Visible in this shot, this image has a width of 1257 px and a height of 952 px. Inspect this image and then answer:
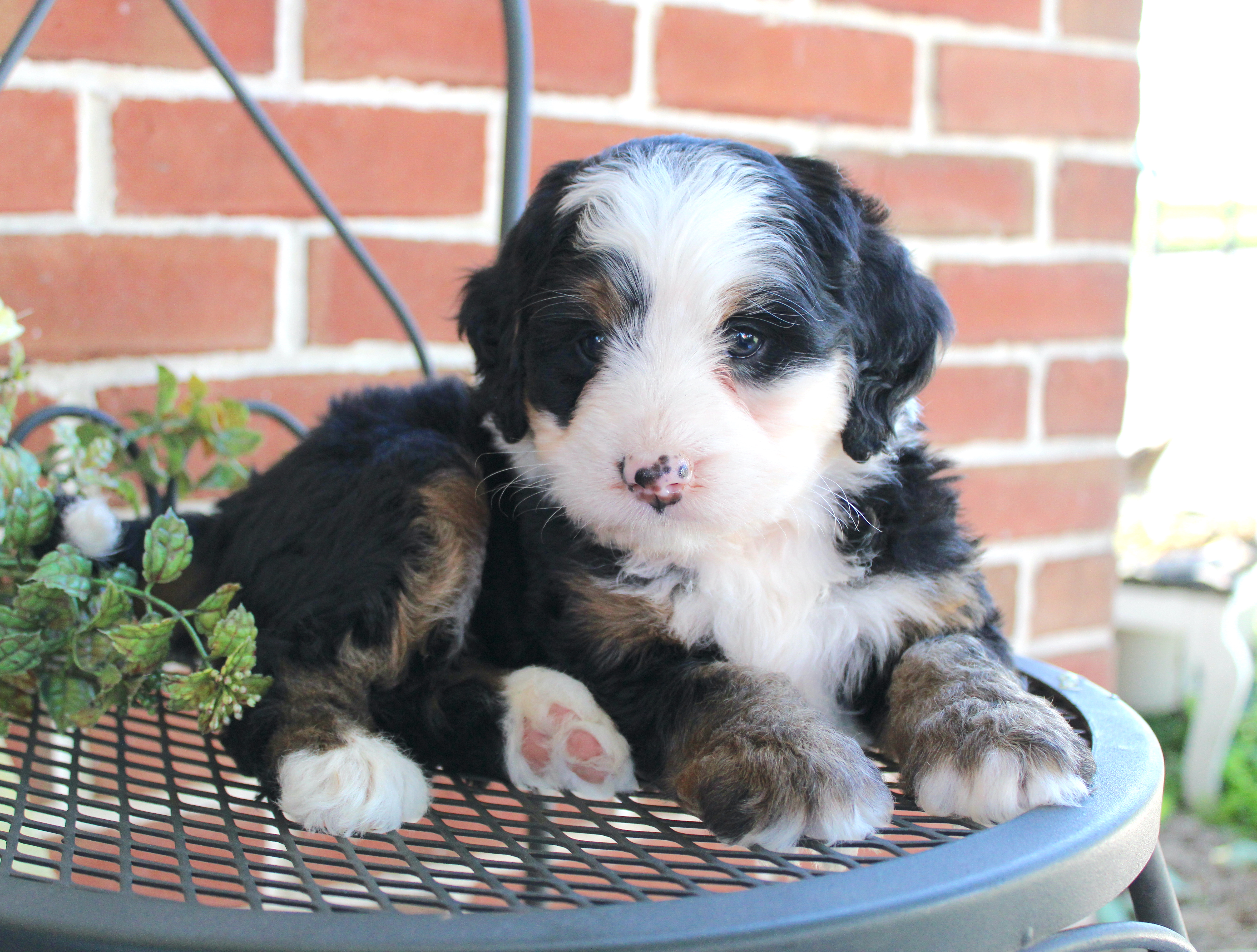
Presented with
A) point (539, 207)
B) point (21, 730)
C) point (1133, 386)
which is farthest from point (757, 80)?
point (1133, 386)

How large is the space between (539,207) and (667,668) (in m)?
0.63

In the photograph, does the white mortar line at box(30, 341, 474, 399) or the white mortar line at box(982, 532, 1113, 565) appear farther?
the white mortar line at box(982, 532, 1113, 565)

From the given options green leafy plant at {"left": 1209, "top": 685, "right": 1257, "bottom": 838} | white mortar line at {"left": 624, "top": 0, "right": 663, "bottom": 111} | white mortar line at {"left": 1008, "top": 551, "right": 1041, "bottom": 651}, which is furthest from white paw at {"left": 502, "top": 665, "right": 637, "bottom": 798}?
green leafy plant at {"left": 1209, "top": 685, "right": 1257, "bottom": 838}

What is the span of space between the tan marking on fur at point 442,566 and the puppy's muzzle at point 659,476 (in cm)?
40

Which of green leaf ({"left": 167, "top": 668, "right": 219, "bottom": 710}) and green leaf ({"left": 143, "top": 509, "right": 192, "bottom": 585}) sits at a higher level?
green leaf ({"left": 143, "top": 509, "right": 192, "bottom": 585})

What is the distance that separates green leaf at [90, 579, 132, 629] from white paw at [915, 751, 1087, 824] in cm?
95

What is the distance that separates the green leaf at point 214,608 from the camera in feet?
4.32

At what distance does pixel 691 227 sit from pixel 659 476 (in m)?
0.32

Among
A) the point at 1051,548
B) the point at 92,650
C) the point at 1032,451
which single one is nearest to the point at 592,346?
the point at 92,650

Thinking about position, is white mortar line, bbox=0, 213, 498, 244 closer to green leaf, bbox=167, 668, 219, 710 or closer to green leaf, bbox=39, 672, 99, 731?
green leaf, bbox=39, 672, 99, 731

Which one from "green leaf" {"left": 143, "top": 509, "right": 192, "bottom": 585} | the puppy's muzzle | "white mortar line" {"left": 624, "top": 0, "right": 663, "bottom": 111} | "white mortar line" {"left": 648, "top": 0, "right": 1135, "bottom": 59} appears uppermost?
"white mortar line" {"left": 648, "top": 0, "right": 1135, "bottom": 59}

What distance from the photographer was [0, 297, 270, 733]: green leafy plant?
1.24 meters

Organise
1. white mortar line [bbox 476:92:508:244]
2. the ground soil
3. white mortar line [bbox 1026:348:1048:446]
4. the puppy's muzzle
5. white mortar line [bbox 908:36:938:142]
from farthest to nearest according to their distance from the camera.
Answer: the ground soil, white mortar line [bbox 1026:348:1048:446], white mortar line [bbox 908:36:938:142], white mortar line [bbox 476:92:508:244], the puppy's muzzle

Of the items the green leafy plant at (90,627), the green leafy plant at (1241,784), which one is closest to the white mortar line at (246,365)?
the green leafy plant at (90,627)
